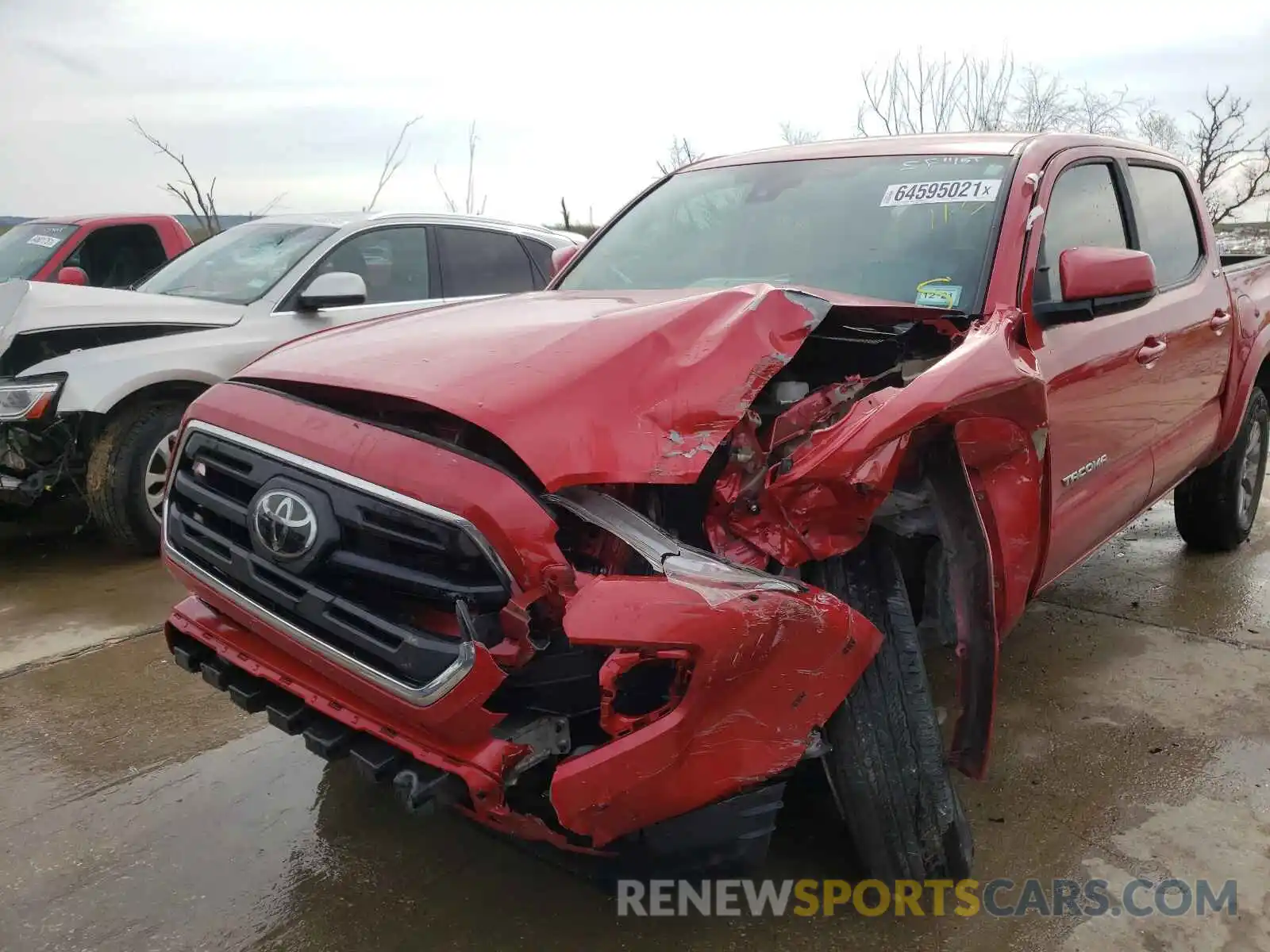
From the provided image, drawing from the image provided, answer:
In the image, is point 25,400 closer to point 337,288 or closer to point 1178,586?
point 337,288

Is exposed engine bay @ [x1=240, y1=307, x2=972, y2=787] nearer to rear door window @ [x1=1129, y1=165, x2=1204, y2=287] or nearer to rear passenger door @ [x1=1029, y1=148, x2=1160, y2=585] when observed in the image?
rear passenger door @ [x1=1029, y1=148, x2=1160, y2=585]

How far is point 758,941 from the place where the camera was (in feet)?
7.02

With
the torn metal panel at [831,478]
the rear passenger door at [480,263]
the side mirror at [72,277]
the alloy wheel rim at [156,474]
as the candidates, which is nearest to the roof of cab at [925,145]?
the torn metal panel at [831,478]

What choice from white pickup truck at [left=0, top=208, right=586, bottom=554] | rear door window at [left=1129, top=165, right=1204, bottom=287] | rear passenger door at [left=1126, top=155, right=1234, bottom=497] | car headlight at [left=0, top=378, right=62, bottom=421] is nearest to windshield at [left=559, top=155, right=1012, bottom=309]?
rear passenger door at [left=1126, top=155, right=1234, bottom=497]

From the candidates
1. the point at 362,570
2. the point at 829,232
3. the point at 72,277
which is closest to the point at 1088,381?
the point at 829,232

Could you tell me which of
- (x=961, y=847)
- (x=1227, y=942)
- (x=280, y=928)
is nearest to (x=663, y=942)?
(x=961, y=847)

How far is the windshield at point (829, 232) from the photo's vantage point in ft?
8.98

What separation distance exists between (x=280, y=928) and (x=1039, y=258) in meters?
2.61

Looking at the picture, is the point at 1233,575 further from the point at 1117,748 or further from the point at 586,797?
the point at 586,797

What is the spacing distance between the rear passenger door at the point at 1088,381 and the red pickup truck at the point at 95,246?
6332mm

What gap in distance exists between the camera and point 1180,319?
11.4 feet

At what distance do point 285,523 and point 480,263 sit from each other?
4.13 meters

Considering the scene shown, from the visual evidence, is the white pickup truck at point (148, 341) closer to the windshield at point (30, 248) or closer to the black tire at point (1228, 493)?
the windshield at point (30, 248)

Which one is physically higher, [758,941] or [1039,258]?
[1039,258]
